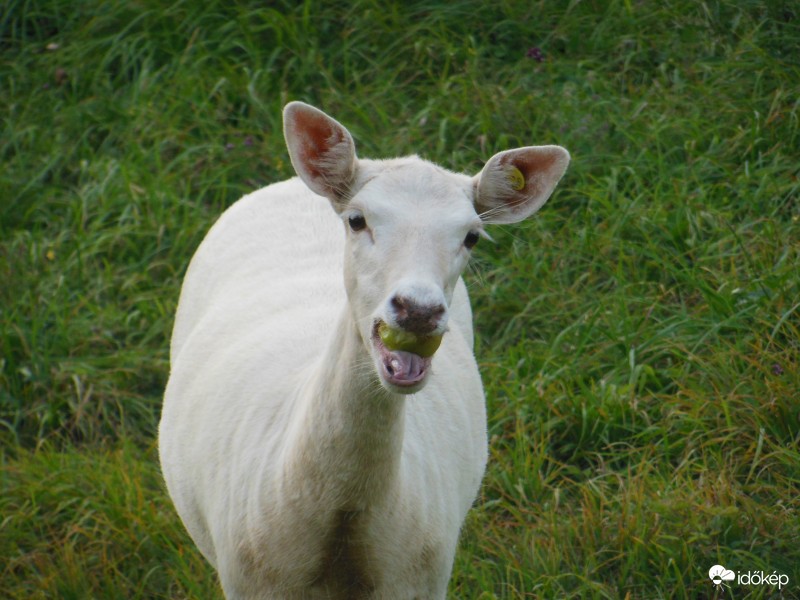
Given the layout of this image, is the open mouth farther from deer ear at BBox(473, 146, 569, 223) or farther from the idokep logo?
the idokep logo

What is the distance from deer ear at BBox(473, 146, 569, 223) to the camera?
10.5 ft

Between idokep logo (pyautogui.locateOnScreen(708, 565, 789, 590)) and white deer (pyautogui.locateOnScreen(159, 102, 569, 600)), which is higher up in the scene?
white deer (pyautogui.locateOnScreen(159, 102, 569, 600))

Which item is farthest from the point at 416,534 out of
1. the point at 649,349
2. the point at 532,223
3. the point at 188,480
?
the point at 532,223

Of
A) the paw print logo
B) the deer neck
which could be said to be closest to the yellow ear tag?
the deer neck

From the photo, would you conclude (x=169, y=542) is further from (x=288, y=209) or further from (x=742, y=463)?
(x=742, y=463)

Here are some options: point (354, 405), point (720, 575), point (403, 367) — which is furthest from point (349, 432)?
point (720, 575)

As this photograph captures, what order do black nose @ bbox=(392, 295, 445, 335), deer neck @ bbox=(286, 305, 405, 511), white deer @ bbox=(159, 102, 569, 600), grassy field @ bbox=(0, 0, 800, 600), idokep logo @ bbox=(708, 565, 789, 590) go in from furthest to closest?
grassy field @ bbox=(0, 0, 800, 600) → idokep logo @ bbox=(708, 565, 789, 590) → deer neck @ bbox=(286, 305, 405, 511) → white deer @ bbox=(159, 102, 569, 600) → black nose @ bbox=(392, 295, 445, 335)

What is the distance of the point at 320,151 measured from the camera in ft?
10.6

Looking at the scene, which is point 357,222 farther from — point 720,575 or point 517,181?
point 720,575

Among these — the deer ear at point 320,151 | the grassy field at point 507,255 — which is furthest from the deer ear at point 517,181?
the grassy field at point 507,255

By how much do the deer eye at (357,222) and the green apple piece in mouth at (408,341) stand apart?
1.14 ft

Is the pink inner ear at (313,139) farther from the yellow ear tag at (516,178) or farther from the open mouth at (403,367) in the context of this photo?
the open mouth at (403,367)

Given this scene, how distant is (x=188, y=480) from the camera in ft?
12.5

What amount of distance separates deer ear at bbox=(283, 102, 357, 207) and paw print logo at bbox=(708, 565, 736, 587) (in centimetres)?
187
